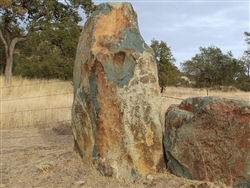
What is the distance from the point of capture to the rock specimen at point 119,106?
12.3ft

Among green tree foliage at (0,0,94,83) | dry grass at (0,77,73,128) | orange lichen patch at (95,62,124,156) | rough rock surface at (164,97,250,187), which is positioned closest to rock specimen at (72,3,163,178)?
orange lichen patch at (95,62,124,156)

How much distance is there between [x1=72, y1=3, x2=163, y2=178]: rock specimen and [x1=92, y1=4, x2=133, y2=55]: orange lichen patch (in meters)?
0.01

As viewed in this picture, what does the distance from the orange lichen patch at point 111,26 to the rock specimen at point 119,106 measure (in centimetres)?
1

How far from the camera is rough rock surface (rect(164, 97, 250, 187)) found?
334 cm

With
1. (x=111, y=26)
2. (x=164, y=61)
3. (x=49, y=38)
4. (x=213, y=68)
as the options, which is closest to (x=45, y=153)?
(x=111, y=26)

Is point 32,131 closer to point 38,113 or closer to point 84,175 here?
point 38,113

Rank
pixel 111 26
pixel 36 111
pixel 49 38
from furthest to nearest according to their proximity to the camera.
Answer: pixel 49 38
pixel 36 111
pixel 111 26

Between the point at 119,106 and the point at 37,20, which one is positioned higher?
the point at 37,20

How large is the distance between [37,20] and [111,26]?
1388 cm

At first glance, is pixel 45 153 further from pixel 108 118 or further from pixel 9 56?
pixel 9 56

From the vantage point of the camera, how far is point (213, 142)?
3.49 metres

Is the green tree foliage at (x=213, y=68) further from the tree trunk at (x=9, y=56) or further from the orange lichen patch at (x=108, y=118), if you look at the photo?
the orange lichen patch at (x=108, y=118)

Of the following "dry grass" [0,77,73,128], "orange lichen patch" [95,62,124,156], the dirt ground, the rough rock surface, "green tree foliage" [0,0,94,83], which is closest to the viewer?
the rough rock surface

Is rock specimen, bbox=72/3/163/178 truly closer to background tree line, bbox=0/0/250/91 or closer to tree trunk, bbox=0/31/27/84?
background tree line, bbox=0/0/250/91
